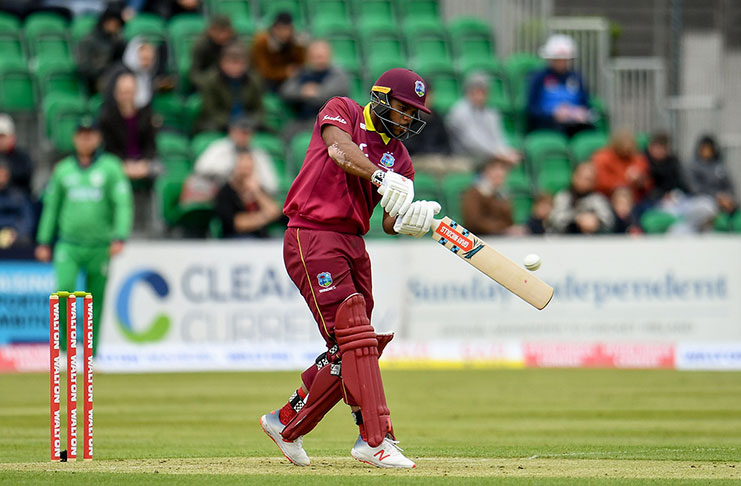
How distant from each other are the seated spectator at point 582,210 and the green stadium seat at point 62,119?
5.44m

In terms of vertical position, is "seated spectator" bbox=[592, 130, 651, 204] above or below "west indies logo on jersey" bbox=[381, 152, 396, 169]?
below

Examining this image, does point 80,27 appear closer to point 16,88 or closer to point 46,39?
point 46,39

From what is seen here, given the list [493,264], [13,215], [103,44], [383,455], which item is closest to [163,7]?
[103,44]

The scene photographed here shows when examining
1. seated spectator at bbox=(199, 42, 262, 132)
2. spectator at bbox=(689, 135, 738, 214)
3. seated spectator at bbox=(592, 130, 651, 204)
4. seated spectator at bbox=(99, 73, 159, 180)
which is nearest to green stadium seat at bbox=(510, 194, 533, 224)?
seated spectator at bbox=(592, 130, 651, 204)

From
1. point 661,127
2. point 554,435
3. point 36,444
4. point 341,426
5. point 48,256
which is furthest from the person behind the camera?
point 661,127

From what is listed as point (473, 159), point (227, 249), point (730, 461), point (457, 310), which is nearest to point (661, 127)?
point (473, 159)

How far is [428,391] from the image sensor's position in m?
11.4

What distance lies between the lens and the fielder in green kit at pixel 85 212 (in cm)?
1232

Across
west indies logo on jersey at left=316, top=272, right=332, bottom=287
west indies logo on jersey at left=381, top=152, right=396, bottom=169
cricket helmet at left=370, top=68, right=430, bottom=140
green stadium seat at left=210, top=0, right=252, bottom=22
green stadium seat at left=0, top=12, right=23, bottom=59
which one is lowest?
west indies logo on jersey at left=316, top=272, right=332, bottom=287

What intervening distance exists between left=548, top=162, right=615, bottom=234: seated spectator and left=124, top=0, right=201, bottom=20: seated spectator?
17.2 ft

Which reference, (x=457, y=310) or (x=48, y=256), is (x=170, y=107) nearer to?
(x=48, y=256)

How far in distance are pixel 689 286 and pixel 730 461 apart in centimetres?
766

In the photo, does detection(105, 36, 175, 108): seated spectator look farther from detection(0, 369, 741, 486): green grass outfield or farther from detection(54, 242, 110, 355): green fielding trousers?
detection(0, 369, 741, 486): green grass outfield

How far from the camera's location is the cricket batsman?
6.19m
